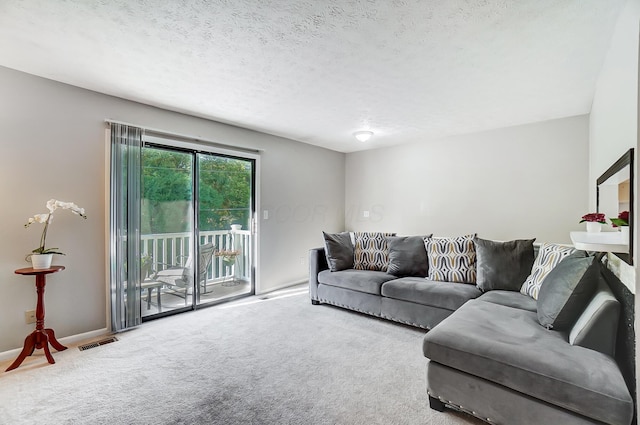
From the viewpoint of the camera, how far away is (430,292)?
3.06m

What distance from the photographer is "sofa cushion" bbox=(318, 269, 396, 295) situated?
3488 mm

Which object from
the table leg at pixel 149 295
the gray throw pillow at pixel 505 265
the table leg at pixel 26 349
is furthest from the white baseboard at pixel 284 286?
the gray throw pillow at pixel 505 265

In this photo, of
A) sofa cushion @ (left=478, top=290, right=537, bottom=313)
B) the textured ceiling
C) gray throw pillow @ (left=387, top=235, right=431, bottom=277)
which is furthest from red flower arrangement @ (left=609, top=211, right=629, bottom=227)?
gray throw pillow @ (left=387, top=235, right=431, bottom=277)

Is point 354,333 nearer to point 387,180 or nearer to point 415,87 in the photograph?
point 415,87

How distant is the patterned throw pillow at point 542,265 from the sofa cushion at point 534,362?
66cm

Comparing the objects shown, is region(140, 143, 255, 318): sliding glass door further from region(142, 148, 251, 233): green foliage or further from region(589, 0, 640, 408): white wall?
region(589, 0, 640, 408): white wall

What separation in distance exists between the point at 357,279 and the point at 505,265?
159cm

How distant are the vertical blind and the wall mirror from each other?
153 inches

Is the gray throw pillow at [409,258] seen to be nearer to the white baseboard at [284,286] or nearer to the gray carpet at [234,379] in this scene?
the gray carpet at [234,379]

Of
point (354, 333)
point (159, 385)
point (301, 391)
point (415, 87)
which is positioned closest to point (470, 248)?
point (354, 333)

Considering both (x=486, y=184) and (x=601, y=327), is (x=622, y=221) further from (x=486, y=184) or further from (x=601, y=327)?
(x=486, y=184)

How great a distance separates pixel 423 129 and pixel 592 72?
1.99m

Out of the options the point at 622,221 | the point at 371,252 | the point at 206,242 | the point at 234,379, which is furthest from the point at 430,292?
the point at 206,242

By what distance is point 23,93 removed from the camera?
2.60 m
